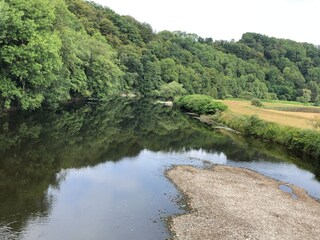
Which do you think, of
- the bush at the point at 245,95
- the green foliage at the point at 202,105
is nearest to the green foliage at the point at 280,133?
the green foliage at the point at 202,105

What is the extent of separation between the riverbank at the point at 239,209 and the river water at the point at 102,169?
1.58m

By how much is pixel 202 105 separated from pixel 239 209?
7323cm

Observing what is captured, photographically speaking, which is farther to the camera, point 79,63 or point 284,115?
point 79,63

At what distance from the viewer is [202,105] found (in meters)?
101

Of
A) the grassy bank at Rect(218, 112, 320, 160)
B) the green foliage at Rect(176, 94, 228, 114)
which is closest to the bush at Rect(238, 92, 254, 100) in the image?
the green foliage at Rect(176, 94, 228, 114)

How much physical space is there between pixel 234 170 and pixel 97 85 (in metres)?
76.6

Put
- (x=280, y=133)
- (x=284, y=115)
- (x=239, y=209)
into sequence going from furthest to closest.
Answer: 1. (x=284, y=115)
2. (x=280, y=133)
3. (x=239, y=209)

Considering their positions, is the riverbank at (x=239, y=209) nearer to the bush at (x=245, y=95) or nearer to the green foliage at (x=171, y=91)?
the green foliage at (x=171, y=91)

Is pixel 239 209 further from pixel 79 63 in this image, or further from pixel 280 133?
pixel 79 63

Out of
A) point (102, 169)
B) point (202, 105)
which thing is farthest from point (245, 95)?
point (102, 169)

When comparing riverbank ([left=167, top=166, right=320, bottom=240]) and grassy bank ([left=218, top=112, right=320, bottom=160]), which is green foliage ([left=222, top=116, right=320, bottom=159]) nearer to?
grassy bank ([left=218, top=112, right=320, bottom=160])

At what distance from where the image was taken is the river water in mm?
24484

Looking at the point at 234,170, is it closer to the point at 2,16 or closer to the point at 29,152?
the point at 29,152

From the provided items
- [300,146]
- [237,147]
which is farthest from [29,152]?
[300,146]
